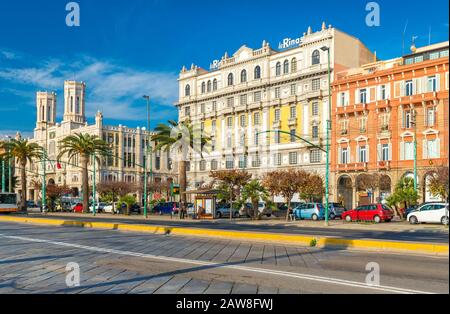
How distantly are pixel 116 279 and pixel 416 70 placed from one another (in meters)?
48.7

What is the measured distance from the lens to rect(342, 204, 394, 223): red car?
39.6 m

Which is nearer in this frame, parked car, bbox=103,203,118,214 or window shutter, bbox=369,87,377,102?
window shutter, bbox=369,87,377,102

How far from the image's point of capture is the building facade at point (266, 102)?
6406cm

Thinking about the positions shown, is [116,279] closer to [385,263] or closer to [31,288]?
[31,288]

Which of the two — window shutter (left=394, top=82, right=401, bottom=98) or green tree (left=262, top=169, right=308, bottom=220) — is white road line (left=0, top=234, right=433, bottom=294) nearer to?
green tree (left=262, top=169, right=308, bottom=220)

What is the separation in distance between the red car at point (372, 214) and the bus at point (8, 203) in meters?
42.4

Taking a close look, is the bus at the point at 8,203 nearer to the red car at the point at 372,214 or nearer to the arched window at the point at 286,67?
the arched window at the point at 286,67

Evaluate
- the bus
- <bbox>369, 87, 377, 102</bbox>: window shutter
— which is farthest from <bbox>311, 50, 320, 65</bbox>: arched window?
the bus

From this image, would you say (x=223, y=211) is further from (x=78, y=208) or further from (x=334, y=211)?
(x=78, y=208)

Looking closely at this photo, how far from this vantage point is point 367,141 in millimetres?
58031

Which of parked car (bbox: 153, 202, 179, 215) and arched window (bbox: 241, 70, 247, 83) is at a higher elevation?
arched window (bbox: 241, 70, 247, 83)

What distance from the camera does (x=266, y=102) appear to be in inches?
2771

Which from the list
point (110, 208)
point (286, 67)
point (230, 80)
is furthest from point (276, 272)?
point (230, 80)

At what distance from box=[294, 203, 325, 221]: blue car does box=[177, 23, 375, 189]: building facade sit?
16.7 metres
